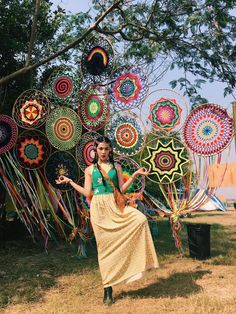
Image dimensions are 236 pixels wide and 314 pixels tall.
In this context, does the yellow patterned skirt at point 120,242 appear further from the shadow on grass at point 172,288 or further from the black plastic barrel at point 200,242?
the black plastic barrel at point 200,242

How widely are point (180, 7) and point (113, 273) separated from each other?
4.81 m

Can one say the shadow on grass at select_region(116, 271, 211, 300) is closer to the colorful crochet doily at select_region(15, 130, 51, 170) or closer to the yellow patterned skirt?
the yellow patterned skirt

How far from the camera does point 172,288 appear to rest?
4.07 metres

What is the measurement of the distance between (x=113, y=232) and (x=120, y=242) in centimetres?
13

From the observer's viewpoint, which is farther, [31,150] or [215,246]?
[215,246]

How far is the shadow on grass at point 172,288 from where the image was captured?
3.84 metres

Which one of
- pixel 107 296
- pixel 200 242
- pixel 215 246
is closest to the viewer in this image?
pixel 107 296

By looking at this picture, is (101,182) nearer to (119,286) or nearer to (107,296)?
(107,296)

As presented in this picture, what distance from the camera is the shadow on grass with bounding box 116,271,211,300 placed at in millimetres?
3840

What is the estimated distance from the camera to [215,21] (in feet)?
19.8

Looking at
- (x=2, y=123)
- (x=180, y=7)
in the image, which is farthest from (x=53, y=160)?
(x=180, y=7)

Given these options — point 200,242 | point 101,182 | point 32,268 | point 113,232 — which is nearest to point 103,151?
point 101,182

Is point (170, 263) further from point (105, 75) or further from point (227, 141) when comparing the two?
point (105, 75)

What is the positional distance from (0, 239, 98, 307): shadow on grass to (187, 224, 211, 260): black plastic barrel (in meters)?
1.57
